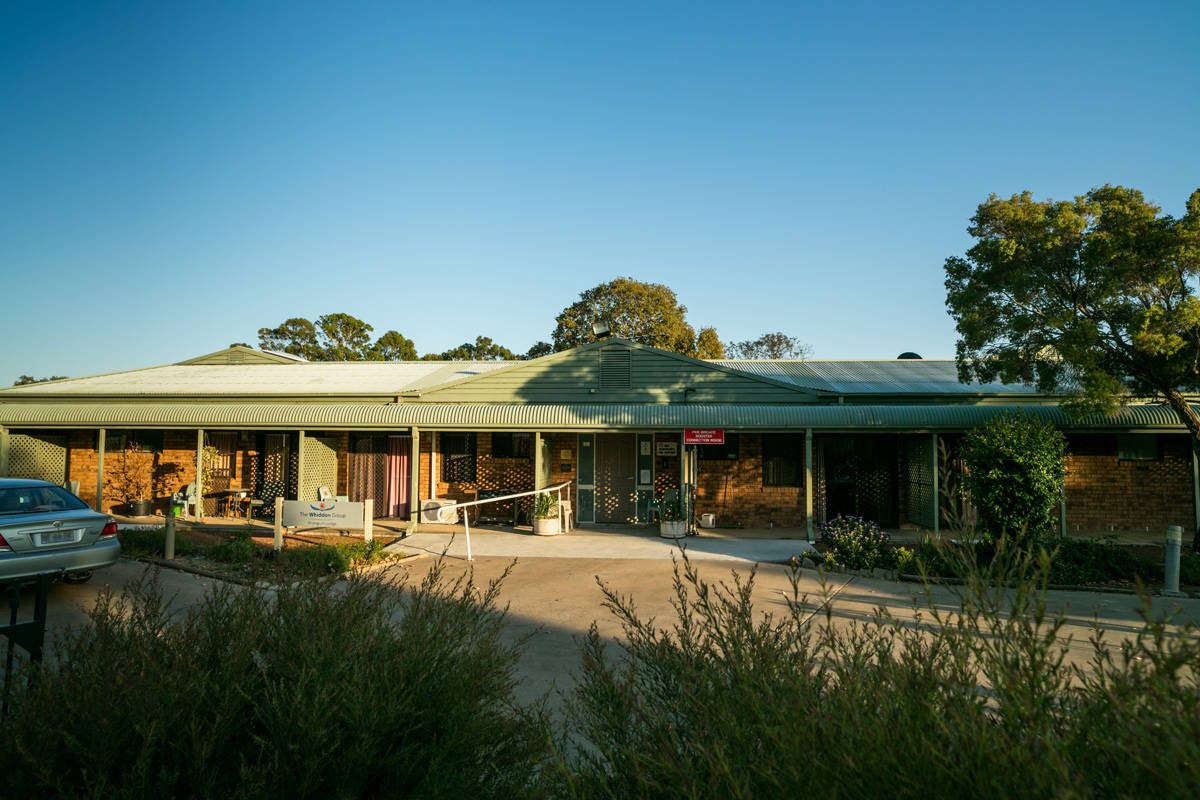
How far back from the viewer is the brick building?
48.8 ft

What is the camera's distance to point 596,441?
54.0 feet

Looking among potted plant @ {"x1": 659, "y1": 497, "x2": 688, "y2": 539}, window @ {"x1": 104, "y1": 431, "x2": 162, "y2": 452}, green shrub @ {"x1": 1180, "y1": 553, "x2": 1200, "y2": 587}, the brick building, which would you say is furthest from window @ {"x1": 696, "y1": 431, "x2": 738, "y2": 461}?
window @ {"x1": 104, "y1": 431, "x2": 162, "y2": 452}

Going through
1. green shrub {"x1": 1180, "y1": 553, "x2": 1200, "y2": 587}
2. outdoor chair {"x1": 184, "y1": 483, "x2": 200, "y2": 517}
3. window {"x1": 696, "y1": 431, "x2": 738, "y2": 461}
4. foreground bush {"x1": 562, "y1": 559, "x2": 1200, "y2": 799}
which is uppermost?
window {"x1": 696, "y1": 431, "x2": 738, "y2": 461}

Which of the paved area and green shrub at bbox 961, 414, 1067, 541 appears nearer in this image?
the paved area

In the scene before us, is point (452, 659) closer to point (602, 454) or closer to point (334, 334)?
point (602, 454)

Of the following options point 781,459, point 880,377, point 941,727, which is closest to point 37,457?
point 781,459

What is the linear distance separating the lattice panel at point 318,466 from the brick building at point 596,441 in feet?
0.16

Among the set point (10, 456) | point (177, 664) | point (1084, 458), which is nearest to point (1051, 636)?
point (177, 664)

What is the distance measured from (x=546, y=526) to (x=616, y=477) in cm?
281

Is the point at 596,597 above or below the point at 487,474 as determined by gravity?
below

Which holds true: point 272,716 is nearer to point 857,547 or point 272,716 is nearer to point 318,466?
point 857,547

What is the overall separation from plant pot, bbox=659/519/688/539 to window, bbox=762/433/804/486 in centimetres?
270

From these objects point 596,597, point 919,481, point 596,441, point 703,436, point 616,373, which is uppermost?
point 616,373

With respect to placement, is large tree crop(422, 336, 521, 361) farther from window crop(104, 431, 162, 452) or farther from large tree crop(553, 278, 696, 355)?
window crop(104, 431, 162, 452)
